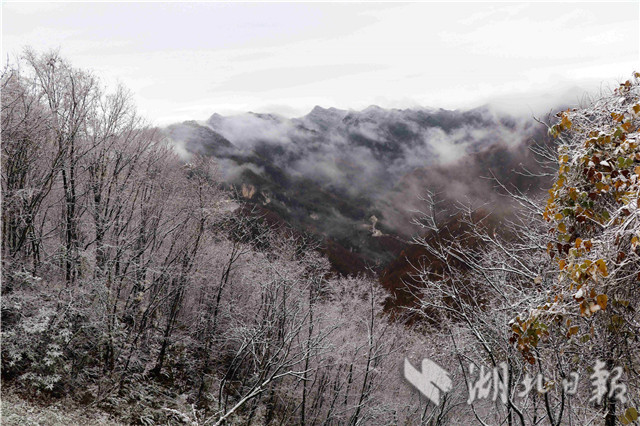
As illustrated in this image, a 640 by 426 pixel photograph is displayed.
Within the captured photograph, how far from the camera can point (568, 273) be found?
2561mm

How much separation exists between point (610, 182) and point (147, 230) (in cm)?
1711

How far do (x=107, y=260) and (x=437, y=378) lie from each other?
43.2ft

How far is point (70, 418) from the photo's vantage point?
36.6ft

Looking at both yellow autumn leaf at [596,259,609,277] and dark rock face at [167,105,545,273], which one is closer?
yellow autumn leaf at [596,259,609,277]

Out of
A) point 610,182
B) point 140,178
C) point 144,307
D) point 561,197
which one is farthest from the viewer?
point 144,307

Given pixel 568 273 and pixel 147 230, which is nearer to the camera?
pixel 568 273

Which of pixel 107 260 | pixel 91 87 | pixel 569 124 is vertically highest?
pixel 91 87

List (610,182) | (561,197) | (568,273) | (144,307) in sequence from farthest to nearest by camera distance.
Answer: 1. (144,307)
2. (561,197)
3. (610,182)
4. (568,273)

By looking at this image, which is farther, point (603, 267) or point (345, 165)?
point (345, 165)

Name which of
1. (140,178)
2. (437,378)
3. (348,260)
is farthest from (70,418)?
(348,260)

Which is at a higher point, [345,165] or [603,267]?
[603,267]

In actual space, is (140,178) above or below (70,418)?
above

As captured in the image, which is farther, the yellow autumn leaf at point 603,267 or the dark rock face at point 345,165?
the dark rock face at point 345,165

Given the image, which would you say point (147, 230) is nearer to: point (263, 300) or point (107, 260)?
point (107, 260)
